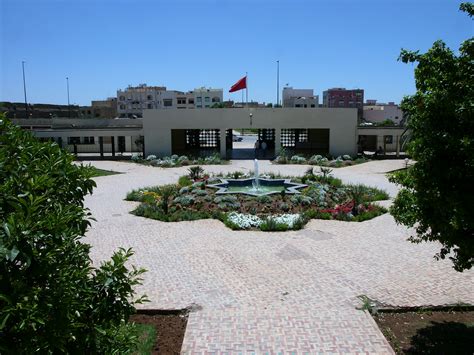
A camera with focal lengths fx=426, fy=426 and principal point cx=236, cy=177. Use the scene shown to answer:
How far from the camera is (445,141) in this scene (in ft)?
18.3

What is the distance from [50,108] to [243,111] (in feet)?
173

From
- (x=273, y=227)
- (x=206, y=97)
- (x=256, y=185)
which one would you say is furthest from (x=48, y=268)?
(x=206, y=97)

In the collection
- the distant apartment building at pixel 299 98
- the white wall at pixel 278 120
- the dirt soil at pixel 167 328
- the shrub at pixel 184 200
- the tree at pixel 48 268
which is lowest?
the dirt soil at pixel 167 328

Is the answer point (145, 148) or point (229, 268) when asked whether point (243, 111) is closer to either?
point (145, 148)

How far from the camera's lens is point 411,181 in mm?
6422

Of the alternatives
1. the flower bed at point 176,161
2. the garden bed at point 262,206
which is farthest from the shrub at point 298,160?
the garden bed at point 262,206

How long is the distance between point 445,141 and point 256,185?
1707cm

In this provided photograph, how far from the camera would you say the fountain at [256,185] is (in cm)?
2117

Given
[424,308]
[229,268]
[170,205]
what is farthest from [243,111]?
[424,308]

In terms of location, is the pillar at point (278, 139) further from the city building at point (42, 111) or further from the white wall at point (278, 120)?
the city building at point (42, 111)

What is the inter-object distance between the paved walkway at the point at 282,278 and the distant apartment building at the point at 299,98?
68.1 meters

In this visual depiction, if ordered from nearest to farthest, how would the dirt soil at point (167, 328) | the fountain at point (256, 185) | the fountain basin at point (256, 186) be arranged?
A: the dirt soil at point (167, 328), the fountain basin at point (256, 186), the fountain at point (256, 185)

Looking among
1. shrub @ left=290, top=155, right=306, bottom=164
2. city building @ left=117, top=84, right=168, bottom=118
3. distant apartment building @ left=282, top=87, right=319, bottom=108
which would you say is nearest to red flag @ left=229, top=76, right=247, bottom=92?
shrub @ left=290, top=155, right=306, bottom=164

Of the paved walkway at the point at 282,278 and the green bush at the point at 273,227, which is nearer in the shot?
the paved walkway at the point at 282,278
